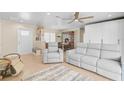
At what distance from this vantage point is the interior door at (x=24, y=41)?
605cm

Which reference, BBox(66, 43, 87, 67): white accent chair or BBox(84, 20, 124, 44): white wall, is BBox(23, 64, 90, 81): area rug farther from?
BBox(84, 20, 124, 44): white wall

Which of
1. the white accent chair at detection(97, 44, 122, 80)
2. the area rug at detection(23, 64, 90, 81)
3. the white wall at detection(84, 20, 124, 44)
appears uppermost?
the white wall at detection(84, 20, 124, 44)

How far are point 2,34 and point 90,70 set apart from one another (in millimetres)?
4876

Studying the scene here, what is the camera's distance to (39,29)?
6945 mm

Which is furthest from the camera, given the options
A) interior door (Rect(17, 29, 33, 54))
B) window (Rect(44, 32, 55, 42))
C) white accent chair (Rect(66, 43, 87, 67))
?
window (Rect(44, 32, 55, 42))

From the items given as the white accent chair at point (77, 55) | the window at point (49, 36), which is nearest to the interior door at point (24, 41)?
the window at point (49, 36)

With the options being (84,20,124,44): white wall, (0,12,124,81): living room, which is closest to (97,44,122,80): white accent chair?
(0,12,124,81): living room

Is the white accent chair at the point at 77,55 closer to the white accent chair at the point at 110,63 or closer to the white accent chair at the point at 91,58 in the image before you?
Answer: the white accent chair at the point at 91,58

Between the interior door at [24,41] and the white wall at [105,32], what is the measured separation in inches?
150

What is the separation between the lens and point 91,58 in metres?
3.18

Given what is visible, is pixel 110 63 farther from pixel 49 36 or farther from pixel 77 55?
pixel 49 36

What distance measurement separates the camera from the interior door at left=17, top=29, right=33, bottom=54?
6051 mm
